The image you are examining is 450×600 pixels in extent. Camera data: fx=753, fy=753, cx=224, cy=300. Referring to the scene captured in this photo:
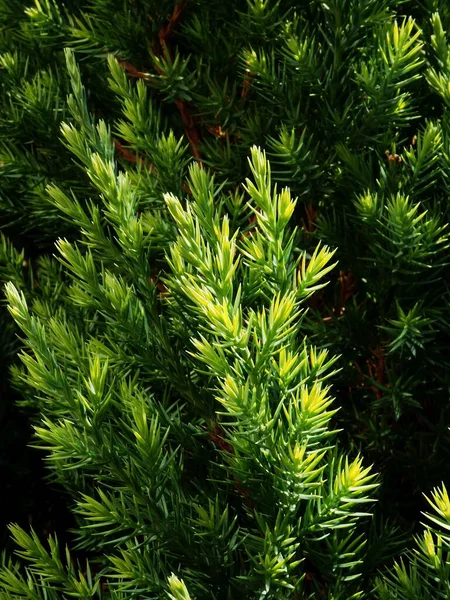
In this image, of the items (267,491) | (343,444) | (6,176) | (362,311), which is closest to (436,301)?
(362,311)

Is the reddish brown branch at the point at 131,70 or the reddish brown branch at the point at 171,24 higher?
the reddish brown branch at the point at 171,24

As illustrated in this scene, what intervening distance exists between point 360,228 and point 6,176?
95cm

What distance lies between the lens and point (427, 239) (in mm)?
1562

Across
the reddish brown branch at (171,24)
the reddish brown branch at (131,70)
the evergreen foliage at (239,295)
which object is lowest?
the evergreen foliage at (239,295)

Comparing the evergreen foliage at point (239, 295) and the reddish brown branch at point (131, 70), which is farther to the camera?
the reddish brown branch at point (131, 70)

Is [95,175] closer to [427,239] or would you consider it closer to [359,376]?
[427,239]

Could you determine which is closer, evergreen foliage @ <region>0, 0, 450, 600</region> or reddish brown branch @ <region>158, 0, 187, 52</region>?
evergreen foliage @ <region>0, 0, 450, 600</region>

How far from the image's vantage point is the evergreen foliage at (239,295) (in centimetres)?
119

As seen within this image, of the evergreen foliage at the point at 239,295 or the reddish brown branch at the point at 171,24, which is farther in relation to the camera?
the reddish brown branch at the point at 171,24

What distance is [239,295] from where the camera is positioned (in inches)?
46.2

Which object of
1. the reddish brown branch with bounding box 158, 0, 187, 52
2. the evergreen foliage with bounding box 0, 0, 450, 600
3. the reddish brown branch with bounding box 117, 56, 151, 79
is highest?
the reddish brown branch with bounding box 158, 0, 187, 52

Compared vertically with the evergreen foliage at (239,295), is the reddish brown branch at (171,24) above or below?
above

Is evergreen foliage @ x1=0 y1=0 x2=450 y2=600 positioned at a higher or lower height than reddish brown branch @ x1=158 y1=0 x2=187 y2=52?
lower

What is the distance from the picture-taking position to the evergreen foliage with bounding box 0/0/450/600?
46.8 inches
